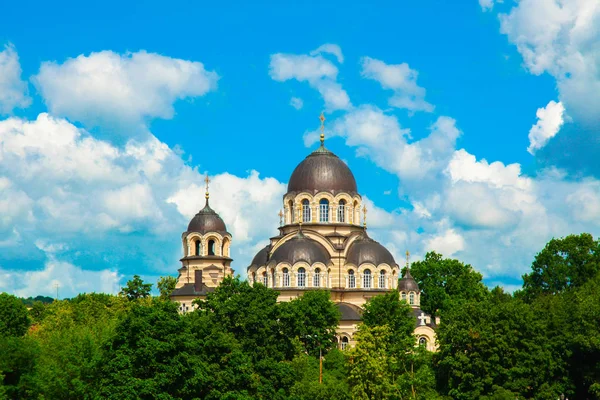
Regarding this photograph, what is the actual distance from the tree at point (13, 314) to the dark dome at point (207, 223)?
635 inches

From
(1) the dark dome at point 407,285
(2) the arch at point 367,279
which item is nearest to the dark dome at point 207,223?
(2) the arch at point 367,279

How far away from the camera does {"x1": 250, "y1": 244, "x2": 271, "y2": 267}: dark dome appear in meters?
79.1

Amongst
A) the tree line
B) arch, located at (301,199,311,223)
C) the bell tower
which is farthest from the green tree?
the bell tower

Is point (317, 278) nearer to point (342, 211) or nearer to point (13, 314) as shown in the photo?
point (342, 211)

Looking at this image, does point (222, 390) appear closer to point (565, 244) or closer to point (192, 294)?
point (192, 294)

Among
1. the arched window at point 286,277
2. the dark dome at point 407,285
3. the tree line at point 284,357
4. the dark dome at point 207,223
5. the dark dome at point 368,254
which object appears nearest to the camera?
the tree line at point 284,357

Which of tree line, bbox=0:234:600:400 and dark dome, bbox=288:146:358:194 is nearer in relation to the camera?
tree line, bbox=0:234:600:400

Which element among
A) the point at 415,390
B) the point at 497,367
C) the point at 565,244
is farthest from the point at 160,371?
the point at 565,244

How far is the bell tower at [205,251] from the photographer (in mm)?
84938

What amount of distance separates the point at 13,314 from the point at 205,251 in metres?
17.5

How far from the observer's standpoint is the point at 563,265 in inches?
3273

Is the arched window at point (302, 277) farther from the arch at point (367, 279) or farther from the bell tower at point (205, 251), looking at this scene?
the bell tower at point (205, 251)

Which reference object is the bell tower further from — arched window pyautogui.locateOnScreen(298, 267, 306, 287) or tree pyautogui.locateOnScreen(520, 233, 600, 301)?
tree pyautogui.locateOnScreen(520, 233, 600, 301)

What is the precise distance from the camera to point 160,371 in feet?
145
